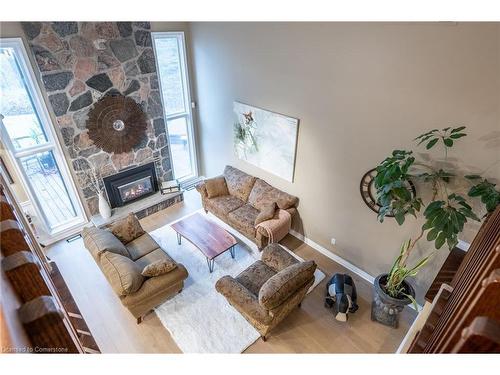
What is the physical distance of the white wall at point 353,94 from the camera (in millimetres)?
2691

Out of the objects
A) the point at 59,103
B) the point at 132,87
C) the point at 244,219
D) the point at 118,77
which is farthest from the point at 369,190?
the point at 59,103

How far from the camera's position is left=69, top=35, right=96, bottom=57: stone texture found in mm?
4246

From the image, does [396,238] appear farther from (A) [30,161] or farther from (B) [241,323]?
(A) [30,161]

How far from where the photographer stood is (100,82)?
471 centimetres

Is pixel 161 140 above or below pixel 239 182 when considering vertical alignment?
above

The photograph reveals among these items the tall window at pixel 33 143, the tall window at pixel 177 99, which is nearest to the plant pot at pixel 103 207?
the tall window at pixel 33 143

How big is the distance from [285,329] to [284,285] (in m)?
0.87

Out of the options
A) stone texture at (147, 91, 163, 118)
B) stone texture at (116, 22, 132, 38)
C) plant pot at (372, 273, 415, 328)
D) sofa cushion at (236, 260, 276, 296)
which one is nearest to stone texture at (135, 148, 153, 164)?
stone texture at (147, 91, 163, 118)

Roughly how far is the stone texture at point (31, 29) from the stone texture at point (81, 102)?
3.11 ft

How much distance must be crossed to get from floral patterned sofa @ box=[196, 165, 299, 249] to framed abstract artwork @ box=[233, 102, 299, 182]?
0.33 m

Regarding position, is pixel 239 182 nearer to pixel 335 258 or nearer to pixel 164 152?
pixel 164 152

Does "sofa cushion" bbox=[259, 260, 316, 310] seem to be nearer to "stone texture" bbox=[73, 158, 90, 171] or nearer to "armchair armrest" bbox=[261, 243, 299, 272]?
"armchair armrest" bbox=[261, 243, 299, 272]

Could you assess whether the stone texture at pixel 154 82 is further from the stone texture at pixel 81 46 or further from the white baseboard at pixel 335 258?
the white baseboard at pixel 335 258

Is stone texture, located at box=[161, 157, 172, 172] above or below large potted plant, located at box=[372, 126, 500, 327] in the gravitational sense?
below
